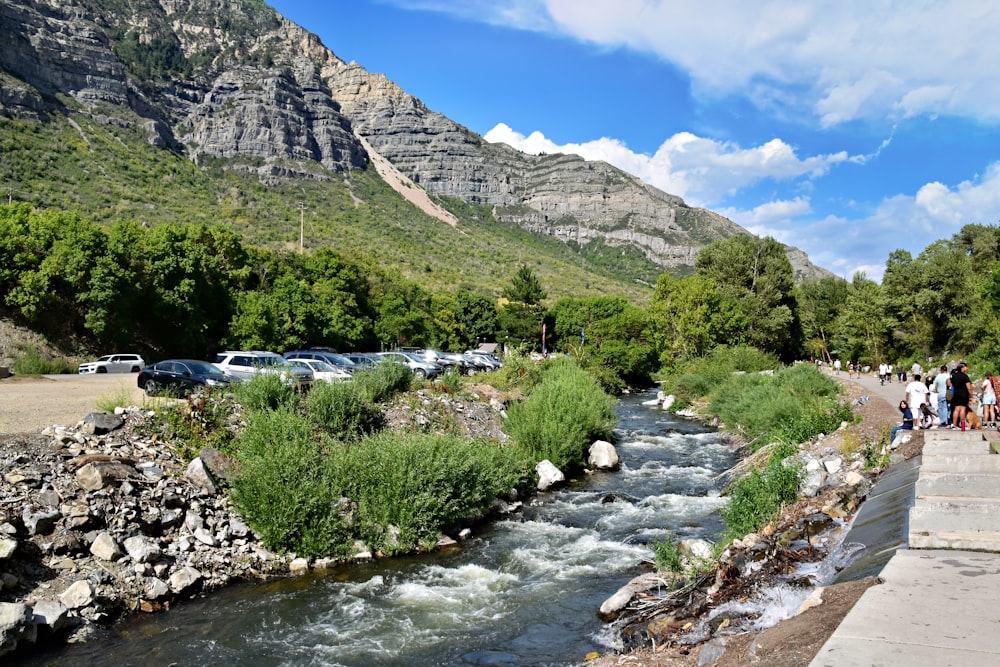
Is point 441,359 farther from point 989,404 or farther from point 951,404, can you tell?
point 989,404

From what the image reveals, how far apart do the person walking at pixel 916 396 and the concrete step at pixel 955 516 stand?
10.9 meters

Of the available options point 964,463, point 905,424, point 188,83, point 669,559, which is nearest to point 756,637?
point 669,559

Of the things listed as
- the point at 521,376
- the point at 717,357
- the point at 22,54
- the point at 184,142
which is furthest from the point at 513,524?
the point at 184,142

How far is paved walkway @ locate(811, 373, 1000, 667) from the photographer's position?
510cm

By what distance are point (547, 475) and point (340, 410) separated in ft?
23.7

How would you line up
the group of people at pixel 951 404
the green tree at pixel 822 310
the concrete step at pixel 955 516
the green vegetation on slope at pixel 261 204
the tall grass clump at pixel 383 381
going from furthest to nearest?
the green tree at pixel 822 310 → the green vegetation on slope at pixel 261 204 → the tall grass clump at pixel 383 381 → the group of people at pixel 951 404 → the concrete step at pixel 955 516

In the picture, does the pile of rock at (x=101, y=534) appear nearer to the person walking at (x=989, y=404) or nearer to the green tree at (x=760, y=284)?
the person walking at (x=989, y=404)

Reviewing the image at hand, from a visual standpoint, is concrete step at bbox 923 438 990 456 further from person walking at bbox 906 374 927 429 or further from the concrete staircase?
person walking at bbox 906 374 927 429

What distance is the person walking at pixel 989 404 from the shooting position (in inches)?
748

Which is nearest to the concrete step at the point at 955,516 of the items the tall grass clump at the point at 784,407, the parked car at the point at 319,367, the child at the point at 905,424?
the child at the point at 905,424

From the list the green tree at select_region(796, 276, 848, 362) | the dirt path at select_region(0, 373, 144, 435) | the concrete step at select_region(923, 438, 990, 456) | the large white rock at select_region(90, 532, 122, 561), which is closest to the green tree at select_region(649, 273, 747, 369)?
the green tree at select_region(796, 276, 848, 362)

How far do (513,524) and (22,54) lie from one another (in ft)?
448

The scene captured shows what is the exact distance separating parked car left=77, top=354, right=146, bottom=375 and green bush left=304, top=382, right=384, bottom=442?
20660 mm

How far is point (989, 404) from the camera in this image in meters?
19.2
